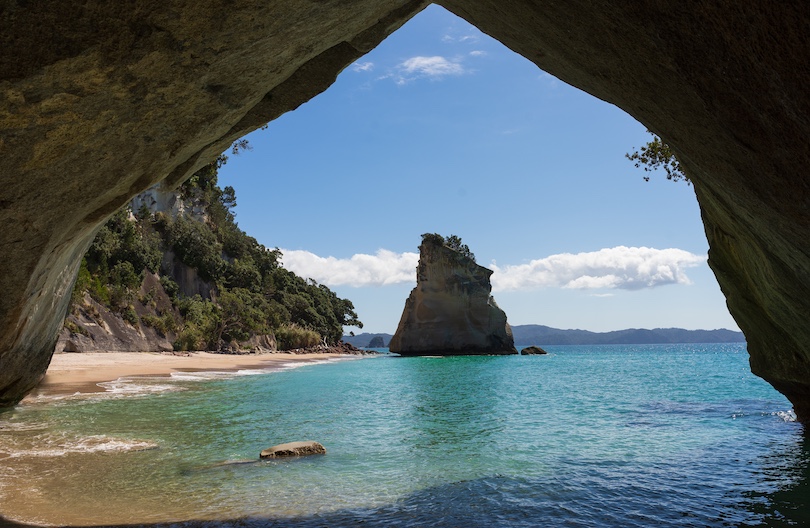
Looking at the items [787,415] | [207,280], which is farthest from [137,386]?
[207,280]

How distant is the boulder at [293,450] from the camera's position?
10.5 meters

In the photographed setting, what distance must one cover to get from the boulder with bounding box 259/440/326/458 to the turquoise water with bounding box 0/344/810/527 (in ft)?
0.94

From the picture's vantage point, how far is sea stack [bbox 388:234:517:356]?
78875 mm

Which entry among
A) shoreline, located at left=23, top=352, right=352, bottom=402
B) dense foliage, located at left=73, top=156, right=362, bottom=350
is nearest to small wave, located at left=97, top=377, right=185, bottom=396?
shoreline, located at left=23, top=352, right=352, bottom=402

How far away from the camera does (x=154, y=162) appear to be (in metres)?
6.64

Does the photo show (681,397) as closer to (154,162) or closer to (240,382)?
(240,382)

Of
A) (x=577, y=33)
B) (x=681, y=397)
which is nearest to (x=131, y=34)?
(x=577, y=33)

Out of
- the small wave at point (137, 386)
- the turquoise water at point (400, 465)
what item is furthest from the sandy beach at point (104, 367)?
the turquoise water at point (400, 465)

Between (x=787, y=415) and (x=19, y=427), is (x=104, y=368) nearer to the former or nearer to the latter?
(x=19, y=427)

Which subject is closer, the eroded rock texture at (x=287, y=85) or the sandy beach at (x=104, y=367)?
the eroded rock texture at (x=287, y=85)

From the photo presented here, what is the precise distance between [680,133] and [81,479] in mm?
9439

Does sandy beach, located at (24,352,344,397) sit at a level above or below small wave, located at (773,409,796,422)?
above

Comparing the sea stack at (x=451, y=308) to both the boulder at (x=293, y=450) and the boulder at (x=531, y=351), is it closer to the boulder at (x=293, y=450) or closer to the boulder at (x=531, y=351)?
the boulder at (x=531, y=351)

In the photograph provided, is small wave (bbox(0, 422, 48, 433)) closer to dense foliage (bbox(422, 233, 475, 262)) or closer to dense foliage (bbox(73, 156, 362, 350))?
dense foliage (bbox(73, 156, 362, 350))
